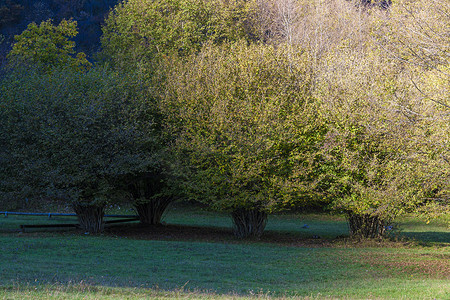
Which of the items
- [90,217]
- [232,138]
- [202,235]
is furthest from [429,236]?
[90,217]

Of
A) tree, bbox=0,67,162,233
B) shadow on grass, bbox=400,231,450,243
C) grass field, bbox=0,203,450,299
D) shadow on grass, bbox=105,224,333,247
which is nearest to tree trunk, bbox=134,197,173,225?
shadow on grass, bbox=105,224,333,247

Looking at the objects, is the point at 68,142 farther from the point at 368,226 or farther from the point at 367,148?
the point at 368,226

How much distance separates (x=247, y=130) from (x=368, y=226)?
23.8 feet

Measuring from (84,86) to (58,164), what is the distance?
4241 millimetres

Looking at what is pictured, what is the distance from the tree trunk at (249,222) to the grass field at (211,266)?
789 mm

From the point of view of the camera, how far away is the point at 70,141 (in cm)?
2061

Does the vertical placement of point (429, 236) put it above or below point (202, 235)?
below

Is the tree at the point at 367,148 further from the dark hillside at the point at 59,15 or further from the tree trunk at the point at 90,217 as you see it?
the dark hillside at the point at 59,15

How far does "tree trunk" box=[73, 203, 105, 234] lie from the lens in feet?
75.0

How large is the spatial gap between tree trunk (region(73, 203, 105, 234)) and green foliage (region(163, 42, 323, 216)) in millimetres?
5197

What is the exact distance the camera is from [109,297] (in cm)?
871

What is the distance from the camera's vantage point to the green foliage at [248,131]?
20156 mm

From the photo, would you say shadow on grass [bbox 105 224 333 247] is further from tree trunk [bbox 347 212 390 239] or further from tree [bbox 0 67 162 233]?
tree [bbox 0 67 162 233]

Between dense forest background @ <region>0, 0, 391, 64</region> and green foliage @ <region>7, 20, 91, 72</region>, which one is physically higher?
dense forest background @ <region>0, 0, 391, 64</region>
